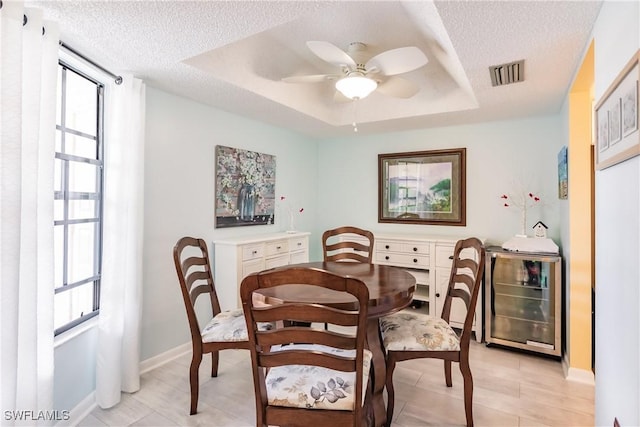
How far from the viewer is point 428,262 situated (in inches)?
144

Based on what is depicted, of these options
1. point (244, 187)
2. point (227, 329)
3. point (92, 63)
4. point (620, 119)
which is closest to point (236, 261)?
point (244, 187)

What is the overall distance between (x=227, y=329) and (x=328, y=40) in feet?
7.67

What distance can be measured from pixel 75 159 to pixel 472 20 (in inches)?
98.3

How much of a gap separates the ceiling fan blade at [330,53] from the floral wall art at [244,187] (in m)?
1.59

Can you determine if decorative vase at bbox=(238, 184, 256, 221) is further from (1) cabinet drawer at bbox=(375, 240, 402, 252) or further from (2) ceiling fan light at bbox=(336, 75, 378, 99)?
(2) ceiling fan light at bbox=(336, 75, 378, 99)

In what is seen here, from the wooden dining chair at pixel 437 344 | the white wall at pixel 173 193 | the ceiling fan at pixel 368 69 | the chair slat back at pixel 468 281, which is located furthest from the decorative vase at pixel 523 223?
Answer: the white wall at pixel 173 193

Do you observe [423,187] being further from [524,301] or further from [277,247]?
[277,247]

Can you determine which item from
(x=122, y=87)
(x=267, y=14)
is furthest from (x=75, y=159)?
(x=267, y=14)

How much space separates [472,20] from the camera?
1674mm

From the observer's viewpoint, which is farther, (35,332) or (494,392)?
(494,392)

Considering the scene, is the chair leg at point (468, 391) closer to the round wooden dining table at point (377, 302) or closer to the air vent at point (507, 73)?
the round wooden dining table at point (377, 302)

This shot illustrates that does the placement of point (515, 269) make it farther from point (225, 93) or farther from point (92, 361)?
point (92, 361)

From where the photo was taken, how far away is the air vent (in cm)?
221

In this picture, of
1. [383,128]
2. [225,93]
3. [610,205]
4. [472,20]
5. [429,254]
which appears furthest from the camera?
[383,128]
